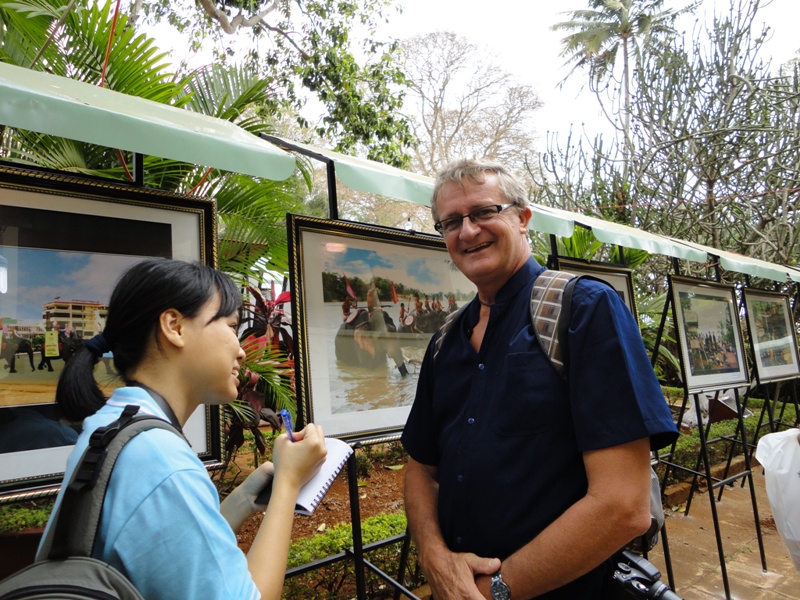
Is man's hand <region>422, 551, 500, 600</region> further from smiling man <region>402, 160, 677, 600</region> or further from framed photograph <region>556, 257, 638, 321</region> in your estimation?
framed photograph <region>556, 257, 638, 321</region>

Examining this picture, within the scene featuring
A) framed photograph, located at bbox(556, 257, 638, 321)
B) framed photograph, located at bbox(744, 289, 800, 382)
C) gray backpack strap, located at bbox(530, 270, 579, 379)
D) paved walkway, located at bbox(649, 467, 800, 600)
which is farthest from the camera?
framed photograph, located at bbox(744, 289, 800, 382)

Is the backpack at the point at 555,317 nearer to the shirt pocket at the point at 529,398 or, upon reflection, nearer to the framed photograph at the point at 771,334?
the shirt pocket at the point at 529,398

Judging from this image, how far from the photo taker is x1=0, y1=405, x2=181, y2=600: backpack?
2.50 ft

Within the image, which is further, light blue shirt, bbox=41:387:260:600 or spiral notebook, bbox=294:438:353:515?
spiral notebook, bbox=294:438:353:515

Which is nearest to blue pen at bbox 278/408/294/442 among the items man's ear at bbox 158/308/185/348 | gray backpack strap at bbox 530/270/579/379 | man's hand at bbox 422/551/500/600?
man's ear at bbox 158/308/185/348

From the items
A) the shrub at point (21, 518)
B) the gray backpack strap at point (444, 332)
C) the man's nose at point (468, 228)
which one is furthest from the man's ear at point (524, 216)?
the shrub at point (21, 518)

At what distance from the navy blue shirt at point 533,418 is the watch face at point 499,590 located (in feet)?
0.27

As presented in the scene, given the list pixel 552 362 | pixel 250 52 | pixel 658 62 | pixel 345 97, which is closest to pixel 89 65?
pixel 552 362

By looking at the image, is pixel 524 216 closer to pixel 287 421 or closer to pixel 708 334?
pixel 287 421

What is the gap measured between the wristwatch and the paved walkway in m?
3.01

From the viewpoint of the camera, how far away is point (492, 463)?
1.38 metres

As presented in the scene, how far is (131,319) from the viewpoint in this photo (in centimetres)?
112

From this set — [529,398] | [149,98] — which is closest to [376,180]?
[529,398]

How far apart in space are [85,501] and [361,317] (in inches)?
62.3
